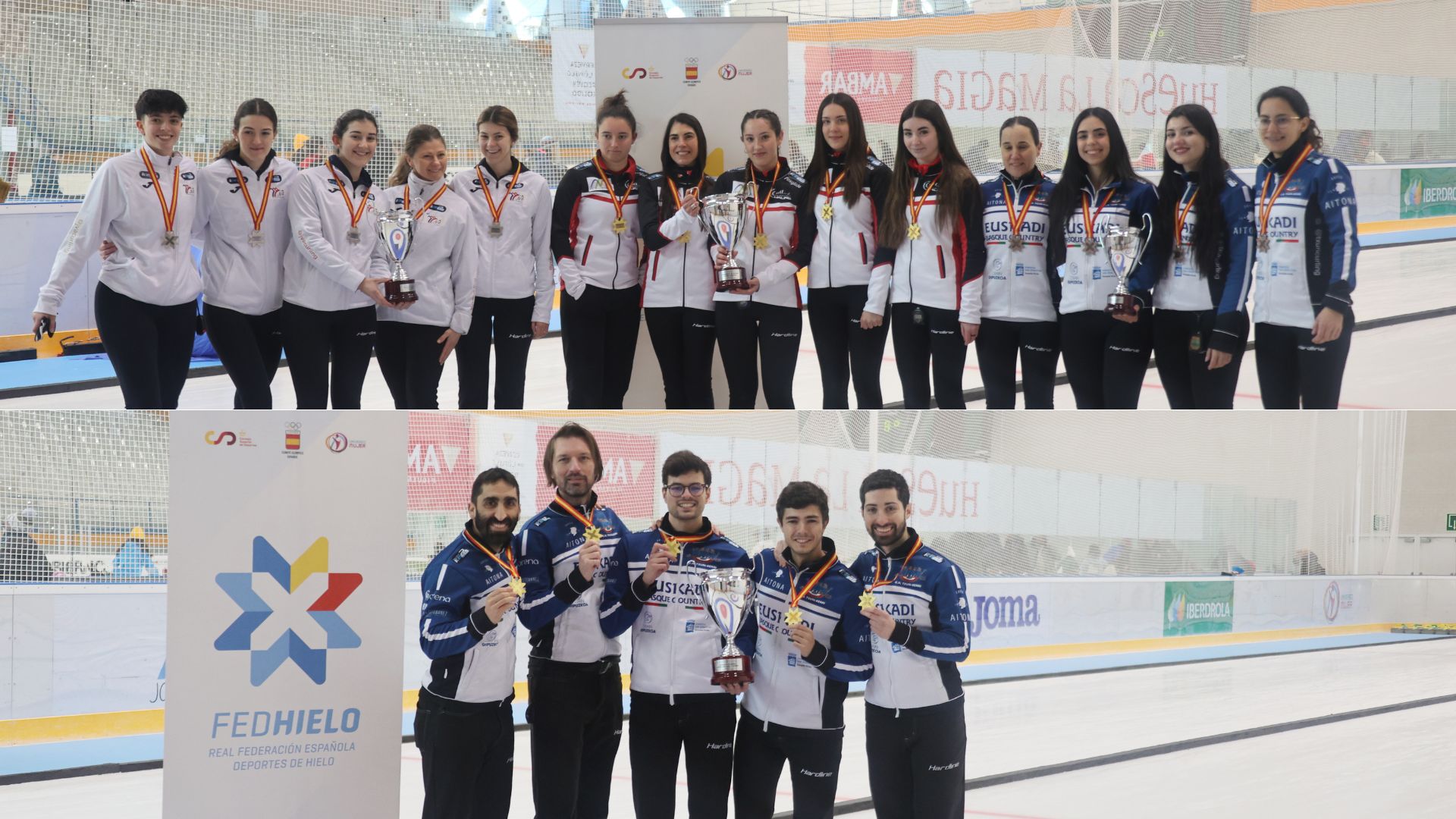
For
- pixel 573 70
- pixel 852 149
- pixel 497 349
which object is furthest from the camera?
pixel 573 70

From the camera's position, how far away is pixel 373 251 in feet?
17.5

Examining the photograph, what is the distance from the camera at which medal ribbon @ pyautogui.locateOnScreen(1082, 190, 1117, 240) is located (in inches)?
195

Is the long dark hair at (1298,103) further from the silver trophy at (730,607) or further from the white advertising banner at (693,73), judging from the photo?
the silver trophy at (730,607)

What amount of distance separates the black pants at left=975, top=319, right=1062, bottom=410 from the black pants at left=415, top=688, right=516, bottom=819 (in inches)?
99.7

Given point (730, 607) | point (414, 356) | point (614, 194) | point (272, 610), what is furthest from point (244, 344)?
point (730, 607)

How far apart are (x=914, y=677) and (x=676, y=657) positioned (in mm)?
827

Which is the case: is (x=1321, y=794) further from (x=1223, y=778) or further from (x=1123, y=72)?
(x=1123, y=72)

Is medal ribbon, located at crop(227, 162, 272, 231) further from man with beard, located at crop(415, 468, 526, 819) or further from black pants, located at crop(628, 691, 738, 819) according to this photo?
black pants, located at crop(628, 691, 738, 819)

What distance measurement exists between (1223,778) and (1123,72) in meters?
4.02

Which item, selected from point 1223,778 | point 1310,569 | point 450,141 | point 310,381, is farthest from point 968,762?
point 450,141

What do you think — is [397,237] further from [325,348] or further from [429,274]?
[325,348]

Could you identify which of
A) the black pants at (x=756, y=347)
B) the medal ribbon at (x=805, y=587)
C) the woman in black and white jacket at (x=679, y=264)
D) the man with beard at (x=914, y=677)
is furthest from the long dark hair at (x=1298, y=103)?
the medal ribbon at (x=805, y=587)

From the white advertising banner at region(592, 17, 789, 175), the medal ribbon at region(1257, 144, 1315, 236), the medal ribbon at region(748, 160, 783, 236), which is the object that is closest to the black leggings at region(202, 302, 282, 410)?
the white advertising banner at region(592, 17, 789, 175)

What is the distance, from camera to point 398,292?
4848 mm
